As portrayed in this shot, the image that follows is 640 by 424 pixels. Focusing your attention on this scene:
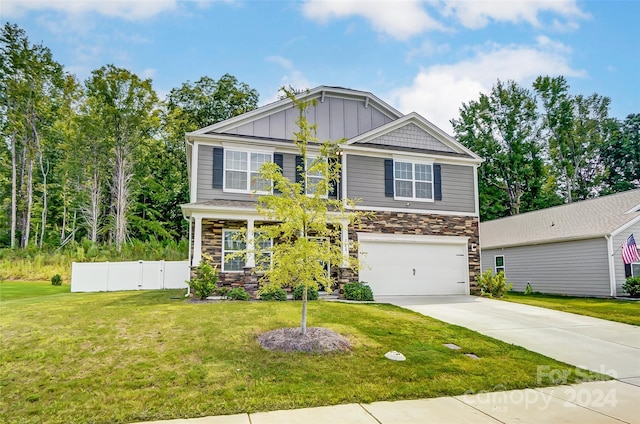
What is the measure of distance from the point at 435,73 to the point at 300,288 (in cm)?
1156

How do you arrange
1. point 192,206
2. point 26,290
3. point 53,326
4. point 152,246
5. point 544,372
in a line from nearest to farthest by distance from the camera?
point 544,372, point 53,326, point 192,206, point 26,290, point 152,246

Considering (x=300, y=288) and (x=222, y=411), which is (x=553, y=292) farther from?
(x=222, y=411)

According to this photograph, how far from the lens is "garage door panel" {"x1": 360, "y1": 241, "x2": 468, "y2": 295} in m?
14.4

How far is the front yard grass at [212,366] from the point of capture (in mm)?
4863

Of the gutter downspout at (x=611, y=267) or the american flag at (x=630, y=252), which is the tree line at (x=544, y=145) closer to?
the gutter downspout at (x=611, y=267)

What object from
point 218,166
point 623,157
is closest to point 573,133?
point 623,157

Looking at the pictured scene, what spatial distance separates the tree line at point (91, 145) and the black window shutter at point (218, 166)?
1263cm

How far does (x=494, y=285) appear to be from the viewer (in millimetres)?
14656

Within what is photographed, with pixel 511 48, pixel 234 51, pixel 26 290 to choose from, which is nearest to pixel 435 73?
pixel 511 48

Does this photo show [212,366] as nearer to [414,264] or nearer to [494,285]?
[414,264]

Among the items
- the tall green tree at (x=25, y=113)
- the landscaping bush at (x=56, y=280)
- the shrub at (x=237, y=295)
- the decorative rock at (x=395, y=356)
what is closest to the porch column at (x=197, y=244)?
the shrub at (x=237, y=295)

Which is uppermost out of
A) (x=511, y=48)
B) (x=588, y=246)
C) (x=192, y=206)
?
(x=511, y=48)

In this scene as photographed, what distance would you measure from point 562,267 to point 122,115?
2532 centimetres

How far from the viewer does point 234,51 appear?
51.5ft
